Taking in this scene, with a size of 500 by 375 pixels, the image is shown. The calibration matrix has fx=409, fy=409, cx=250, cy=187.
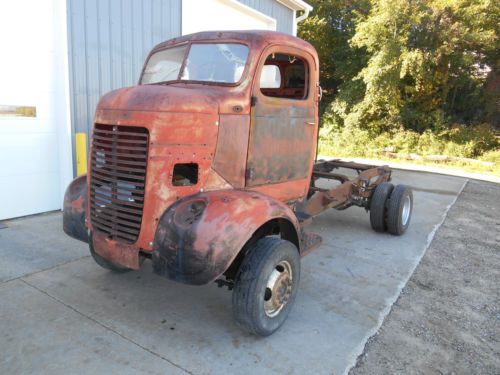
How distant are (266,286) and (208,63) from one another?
1881 millimetres

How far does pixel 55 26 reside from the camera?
214 inches

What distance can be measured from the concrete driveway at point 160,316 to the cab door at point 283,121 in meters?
1.09

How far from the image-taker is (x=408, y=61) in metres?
15.1

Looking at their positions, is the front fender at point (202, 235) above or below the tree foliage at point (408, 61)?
below

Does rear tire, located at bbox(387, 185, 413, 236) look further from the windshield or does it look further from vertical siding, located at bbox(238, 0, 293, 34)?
vertical siding, located at bbox(238, 0, 293, 34)

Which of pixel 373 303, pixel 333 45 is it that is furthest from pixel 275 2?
pixel 333 45

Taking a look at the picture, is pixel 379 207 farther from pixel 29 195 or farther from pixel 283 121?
pixel 29 195

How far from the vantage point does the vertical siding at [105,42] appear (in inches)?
221

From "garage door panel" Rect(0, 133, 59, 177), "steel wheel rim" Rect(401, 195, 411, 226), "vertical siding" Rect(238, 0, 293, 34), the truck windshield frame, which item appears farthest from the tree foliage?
the truck windshield frame

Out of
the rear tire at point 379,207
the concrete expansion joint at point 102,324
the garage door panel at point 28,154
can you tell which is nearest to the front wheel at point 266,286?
the concrete expansion joint at point 102,324

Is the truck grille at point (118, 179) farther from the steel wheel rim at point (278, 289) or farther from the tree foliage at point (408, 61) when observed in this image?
the tree foliage at point (408, 61)

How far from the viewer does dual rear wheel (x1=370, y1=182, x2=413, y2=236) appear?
17.8ft

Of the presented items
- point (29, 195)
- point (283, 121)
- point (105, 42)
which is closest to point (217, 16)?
point (105, 42)

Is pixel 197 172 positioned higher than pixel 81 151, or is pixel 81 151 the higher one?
pixel 197 172
